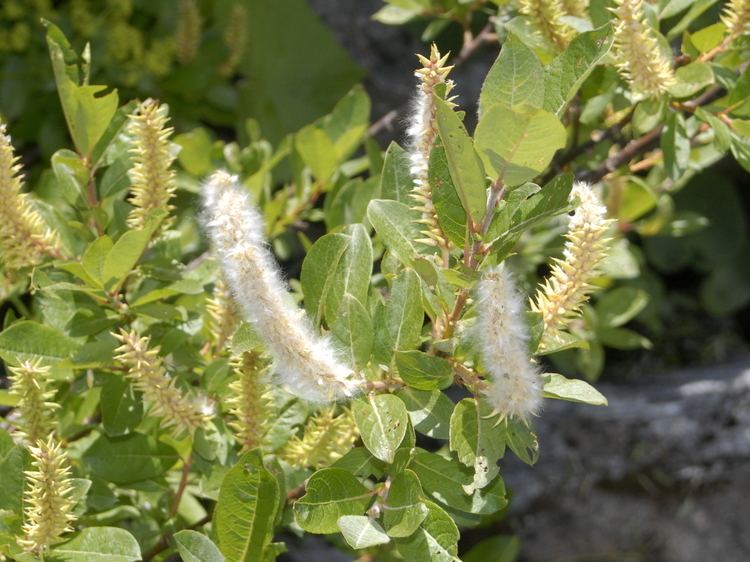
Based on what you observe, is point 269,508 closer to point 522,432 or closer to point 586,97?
point 522,432

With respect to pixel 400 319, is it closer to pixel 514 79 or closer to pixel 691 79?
pixel 514 79

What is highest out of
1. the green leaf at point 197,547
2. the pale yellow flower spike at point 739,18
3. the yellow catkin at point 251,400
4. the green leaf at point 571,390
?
the pale yellow flower spike at point 739,18

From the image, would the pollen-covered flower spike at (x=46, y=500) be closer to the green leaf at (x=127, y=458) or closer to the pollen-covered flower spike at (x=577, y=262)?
the green leaf at (x=127, y=458)

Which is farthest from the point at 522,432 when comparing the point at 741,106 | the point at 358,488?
the point at 741,106

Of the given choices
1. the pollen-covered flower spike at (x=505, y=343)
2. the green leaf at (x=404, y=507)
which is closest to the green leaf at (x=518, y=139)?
the pollen-covered flower spike at (x=505, y=343)

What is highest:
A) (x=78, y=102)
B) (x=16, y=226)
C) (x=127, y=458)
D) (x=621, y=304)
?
(x=78, y=102)

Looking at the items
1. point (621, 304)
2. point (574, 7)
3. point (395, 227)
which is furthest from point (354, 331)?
point (621, 304)
